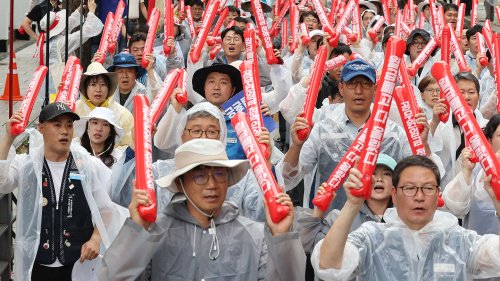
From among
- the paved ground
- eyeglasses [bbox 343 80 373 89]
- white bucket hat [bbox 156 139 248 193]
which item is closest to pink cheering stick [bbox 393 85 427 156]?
eyeglasses [bbox 343 80 373 89]

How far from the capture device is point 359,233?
185 inches

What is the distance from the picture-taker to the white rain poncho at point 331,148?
256 inches

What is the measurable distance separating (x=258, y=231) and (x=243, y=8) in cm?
1096

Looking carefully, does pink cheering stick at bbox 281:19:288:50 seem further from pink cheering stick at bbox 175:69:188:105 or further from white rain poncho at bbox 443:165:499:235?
white rain poncho at bbox 443:165:499:235

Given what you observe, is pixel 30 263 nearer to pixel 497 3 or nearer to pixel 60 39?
pixel 60 39

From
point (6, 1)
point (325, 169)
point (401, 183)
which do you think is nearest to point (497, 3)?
point (6, 1)

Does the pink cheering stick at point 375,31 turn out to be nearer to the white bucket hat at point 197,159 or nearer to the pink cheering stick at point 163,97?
the pink cheering stick at point 163,97

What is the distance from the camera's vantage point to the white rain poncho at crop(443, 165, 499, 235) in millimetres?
6258

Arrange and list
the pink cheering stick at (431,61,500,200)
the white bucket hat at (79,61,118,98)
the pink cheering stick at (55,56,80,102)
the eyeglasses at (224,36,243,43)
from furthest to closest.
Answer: the eyeglasses at (224,36,243,43)
the white bucket hat at (79,61,118,98)
the pink cheering stick at (55,56,80,102)
the pink cheering stick at (431,61,500,200)

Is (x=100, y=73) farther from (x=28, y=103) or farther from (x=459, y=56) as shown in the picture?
(x=459, y=56)

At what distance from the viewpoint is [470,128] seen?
4.75 meters

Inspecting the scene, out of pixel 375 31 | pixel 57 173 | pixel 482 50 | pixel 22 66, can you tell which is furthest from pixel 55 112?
pixel 22 66

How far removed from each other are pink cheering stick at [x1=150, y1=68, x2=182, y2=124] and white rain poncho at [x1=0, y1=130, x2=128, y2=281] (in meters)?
0.55

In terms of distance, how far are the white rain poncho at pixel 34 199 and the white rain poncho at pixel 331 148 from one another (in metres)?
1.13
